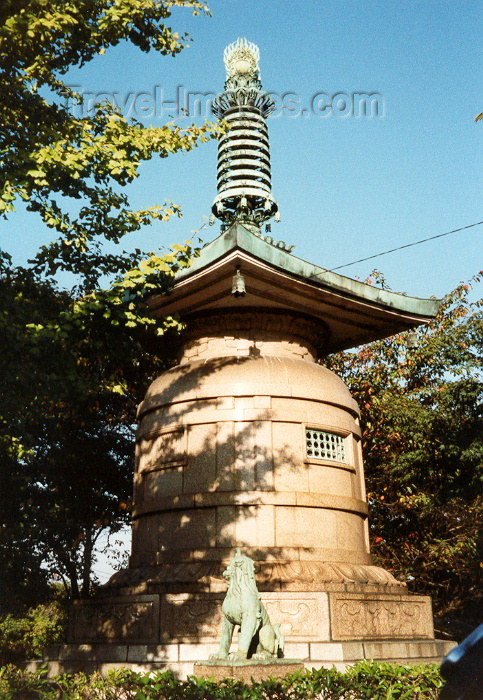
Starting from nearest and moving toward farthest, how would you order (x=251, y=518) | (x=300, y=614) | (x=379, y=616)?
(x=300, y=614) < (x=379, y=616) < (x=251, y=518)

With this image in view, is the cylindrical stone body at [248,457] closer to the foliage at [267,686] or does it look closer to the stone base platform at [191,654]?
the stone base platform at [191,654]

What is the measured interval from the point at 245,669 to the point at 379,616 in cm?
382

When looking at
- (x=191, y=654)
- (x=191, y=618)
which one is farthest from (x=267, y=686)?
(x=191, y=618)

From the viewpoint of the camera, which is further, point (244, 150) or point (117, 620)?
point (244, 150)

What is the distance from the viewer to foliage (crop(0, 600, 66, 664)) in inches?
790

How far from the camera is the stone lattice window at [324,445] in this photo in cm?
1238

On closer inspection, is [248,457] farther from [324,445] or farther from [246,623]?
[246,623]

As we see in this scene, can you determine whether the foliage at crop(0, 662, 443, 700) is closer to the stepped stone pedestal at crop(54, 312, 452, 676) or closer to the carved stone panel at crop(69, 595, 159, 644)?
the stepped stone pedestal at crop(54, 312, 452, 676)

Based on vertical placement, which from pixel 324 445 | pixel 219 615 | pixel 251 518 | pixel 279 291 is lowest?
pixel 219 615

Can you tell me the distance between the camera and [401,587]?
11539mm

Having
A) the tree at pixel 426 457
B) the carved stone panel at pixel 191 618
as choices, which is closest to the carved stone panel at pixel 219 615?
the carved stone panel at pixel 191 618

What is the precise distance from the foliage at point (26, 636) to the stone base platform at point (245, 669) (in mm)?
12451

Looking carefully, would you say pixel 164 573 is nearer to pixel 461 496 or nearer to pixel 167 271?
pixel 167 271

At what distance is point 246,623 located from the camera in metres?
7.82
